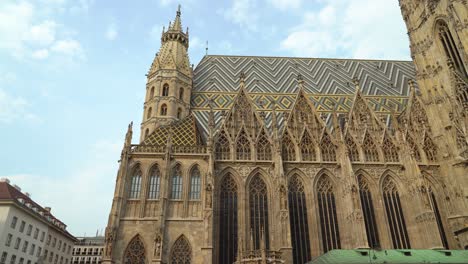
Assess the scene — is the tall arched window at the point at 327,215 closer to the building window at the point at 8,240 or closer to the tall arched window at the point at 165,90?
the tall arched window at the point at 165,90

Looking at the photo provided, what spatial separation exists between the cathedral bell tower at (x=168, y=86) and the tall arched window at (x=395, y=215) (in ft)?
51.2

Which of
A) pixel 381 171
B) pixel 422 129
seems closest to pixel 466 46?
pixel 422 129

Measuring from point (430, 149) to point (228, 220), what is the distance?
15.6m

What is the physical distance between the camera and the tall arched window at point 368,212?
71.4ft

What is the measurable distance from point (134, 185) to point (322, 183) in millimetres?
12204

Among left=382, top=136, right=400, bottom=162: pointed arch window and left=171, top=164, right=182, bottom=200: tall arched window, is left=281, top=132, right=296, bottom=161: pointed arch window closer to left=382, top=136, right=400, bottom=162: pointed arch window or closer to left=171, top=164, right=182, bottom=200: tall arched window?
left=382, top=136, right=400, bottom=162: pointed arch window

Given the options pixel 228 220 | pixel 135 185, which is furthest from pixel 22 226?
pixel 228 220

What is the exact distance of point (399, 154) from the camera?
24344 mm

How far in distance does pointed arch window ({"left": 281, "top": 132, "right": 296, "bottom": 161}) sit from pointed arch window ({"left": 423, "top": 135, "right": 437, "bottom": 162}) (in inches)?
380

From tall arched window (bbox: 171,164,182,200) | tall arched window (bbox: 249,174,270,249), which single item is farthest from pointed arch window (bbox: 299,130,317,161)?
tall arched window (bbox: 171,164,182,200)

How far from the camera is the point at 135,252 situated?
1944cm

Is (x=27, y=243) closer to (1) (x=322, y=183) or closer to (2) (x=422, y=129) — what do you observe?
(1) (x=322, y=183)

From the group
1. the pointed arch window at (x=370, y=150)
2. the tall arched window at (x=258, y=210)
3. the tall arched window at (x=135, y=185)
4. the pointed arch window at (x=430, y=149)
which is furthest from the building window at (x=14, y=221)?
the pointed arch window at (x=430, y=149)

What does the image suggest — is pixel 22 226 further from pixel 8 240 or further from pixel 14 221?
pixel 8 240
